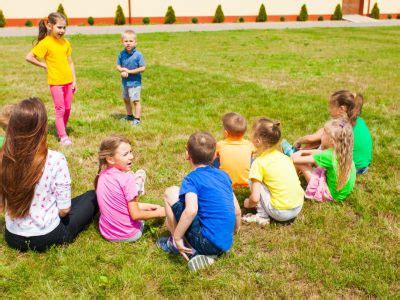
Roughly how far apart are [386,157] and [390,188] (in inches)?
40.1

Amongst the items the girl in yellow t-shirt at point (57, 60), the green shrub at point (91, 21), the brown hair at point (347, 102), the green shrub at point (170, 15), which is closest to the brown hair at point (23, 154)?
the girl in yellow t-shirt at point (57, 60)

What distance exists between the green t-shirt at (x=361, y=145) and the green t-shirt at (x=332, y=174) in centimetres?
56

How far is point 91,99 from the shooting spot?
30.2 feet

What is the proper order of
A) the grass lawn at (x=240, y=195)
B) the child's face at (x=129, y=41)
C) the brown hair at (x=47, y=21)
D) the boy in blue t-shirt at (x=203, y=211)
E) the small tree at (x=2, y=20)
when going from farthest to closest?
the small tree at (x=2, y=20) → the child's face at (x=129, y=41) → the brown hair at (x=47, y=21) → the boy in blue t-shirt at (x=203, y=211) → the grass lawn at (x=240, y=195)

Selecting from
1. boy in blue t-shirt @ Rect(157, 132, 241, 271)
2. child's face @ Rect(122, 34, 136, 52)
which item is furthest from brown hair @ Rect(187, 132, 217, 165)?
child's face @ Rect(122, 34, 136, 52)

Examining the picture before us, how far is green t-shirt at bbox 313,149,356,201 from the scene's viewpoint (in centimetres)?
443

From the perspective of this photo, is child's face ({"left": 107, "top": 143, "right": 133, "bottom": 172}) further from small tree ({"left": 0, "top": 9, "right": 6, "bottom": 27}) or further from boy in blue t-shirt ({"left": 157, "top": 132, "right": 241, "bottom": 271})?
small tree ({"left": 0, "top": 9, "right": 6, "bottom": 27})

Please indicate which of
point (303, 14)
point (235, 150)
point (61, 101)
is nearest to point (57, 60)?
point (61, 101)

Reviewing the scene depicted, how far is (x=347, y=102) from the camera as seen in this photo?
16.6 ft

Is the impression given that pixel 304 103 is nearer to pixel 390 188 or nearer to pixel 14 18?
pixel 390 188

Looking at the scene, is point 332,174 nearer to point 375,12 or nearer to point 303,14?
point 303,14

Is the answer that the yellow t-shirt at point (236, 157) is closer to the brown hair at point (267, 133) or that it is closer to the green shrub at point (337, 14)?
the brown hair at point (267, 133)

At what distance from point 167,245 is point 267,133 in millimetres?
1431

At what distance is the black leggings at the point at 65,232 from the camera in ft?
11.9
